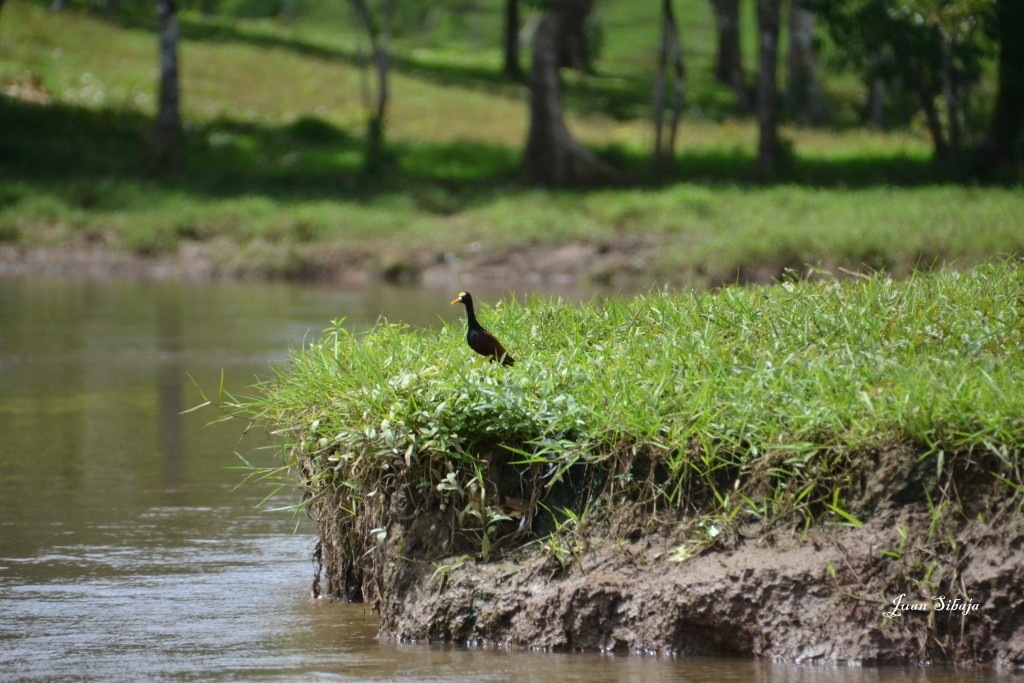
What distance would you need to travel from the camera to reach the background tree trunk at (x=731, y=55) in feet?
138

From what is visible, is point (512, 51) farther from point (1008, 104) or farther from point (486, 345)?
point (486, 345)

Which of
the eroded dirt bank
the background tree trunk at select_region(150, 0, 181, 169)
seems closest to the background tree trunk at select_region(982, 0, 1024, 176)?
the background tree trunk at select_region(150, 0, 181, 169)

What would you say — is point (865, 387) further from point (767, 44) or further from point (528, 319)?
point (767, 44)

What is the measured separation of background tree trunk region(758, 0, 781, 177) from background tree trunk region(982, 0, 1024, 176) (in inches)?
170

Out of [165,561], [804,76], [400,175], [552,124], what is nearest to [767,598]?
[165,561]

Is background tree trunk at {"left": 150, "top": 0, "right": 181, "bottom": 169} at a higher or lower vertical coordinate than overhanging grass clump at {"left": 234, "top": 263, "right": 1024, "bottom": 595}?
higher

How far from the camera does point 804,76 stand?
4206 centimetres

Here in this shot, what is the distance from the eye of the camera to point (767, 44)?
2947 cm

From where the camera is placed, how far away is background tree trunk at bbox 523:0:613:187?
29812mm

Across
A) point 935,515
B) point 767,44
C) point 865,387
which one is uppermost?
point 767,44

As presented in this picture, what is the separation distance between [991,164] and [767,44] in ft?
17.2

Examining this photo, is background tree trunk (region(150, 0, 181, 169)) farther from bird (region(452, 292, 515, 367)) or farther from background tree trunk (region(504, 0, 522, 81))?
bird (region(452, 292, 515, 367))

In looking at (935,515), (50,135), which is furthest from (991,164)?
(935,515)
